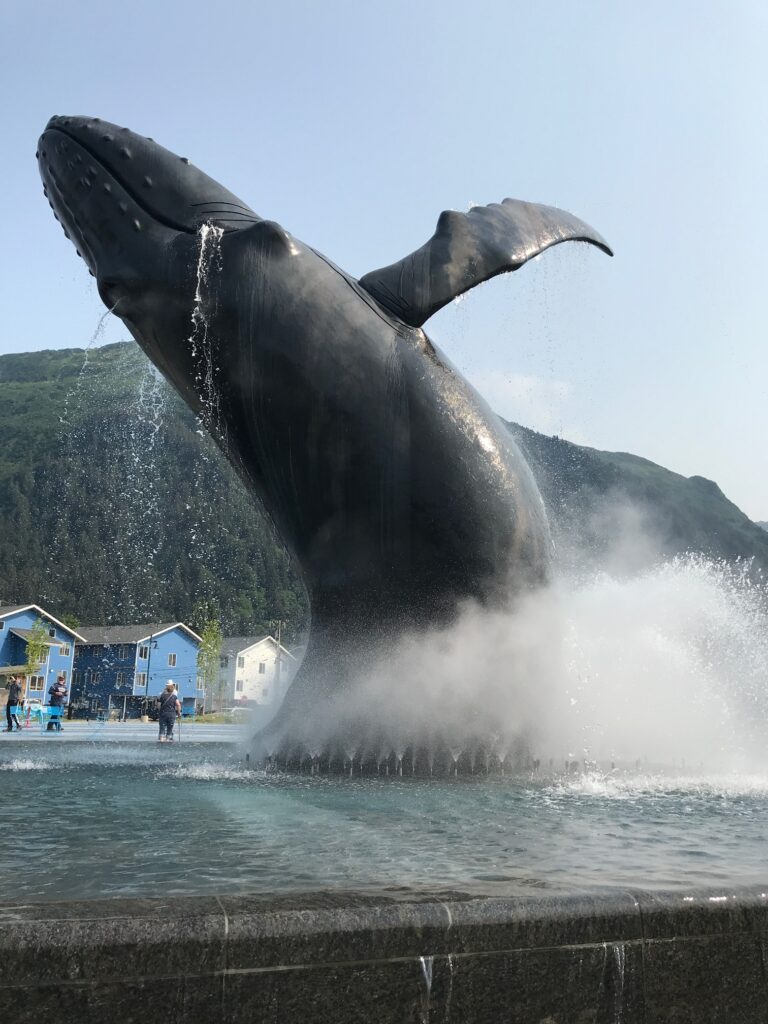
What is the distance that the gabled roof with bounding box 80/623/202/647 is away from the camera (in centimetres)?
9162

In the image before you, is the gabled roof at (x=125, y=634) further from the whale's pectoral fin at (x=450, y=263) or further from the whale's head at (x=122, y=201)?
the whale's pectoral fin at (x=450, y=263)

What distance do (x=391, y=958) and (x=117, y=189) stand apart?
9.03 meters

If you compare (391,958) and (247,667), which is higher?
(247,667)

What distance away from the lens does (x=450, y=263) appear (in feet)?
33.4

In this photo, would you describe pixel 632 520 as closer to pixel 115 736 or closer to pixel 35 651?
pixel 115 736

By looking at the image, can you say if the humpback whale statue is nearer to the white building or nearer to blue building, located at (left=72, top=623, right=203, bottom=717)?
blue building, located at (left=72, top=623, right=203, bottom=717)

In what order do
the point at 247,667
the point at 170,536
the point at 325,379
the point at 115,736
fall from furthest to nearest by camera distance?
the point at 170,536
the point at 247,667
the point at 115,736
the point at 325,379

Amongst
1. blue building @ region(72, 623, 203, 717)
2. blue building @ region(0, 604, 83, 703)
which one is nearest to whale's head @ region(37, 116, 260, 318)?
blue building @ region(0, 604, 83, 703)

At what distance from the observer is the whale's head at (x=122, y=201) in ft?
32.6

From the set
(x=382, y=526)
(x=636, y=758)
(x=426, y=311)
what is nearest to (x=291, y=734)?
(x=382, y=526)

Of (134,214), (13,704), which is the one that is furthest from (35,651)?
(134,214)

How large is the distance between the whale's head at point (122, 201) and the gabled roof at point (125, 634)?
8085 centimetres

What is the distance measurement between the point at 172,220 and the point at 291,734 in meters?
5.77

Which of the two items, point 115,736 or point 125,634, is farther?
point 125,634
